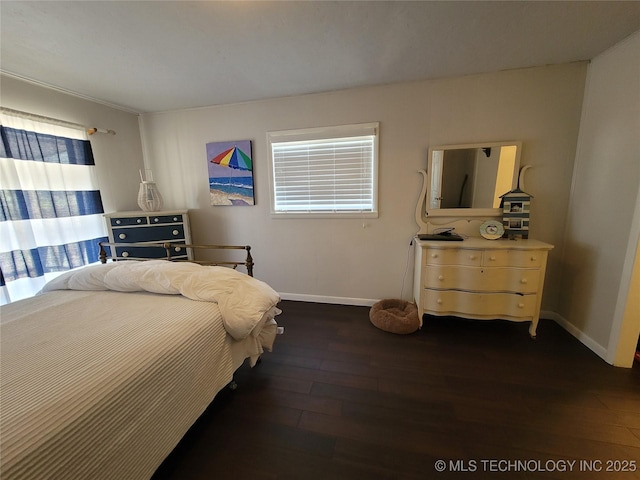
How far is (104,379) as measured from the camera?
88 centimetres

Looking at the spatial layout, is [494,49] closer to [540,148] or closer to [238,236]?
[540,148]

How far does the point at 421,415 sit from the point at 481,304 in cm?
120

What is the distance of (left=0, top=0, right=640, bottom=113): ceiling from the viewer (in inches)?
57.6

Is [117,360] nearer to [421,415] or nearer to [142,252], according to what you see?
[421,415]

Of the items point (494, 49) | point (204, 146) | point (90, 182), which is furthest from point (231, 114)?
point (494, 49)

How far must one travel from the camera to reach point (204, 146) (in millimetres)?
3064

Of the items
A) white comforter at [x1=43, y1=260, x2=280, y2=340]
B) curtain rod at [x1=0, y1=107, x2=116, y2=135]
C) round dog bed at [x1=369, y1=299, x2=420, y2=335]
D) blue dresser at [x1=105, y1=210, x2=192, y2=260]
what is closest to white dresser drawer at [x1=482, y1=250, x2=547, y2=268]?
round dog bed at [x1=369, y1=299, x2=420, y2=335]

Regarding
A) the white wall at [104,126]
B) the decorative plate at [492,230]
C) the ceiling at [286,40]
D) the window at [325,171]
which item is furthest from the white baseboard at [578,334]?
the white wall at [104,126]

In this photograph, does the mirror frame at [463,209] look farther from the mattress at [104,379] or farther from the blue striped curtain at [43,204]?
the blue striped curtain at [43,204]

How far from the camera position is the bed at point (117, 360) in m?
0.75

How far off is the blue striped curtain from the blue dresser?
25cm

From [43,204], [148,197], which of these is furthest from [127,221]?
[43,204]

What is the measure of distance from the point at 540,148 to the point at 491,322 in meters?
1.76

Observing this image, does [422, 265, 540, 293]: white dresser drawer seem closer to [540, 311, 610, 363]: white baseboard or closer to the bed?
[540, 311, 610, 363]: white baseboard
